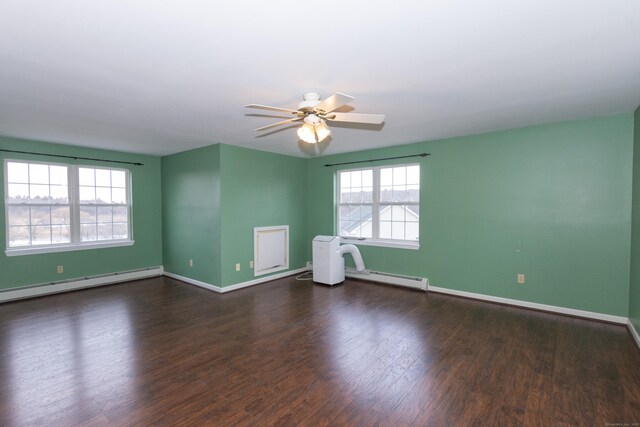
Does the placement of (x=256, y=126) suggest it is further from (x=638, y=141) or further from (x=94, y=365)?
(x=638, y=141)

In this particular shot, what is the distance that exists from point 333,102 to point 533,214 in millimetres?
3150

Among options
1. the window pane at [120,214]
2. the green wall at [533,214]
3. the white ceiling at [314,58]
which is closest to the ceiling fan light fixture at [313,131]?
the white ceiling at [314,58]

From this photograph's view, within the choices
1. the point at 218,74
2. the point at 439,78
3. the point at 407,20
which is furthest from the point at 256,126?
the point at 407,20

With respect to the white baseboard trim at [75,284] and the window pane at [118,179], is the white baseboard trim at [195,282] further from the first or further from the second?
the window pane at [118,179]

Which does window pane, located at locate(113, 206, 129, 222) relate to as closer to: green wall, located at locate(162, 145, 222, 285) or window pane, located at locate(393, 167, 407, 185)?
green wall, located at locate(162, 145, 222, 285)

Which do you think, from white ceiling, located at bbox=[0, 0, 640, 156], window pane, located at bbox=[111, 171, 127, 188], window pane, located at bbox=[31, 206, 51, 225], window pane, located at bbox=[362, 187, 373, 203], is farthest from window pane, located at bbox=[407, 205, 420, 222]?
window pane, located at bbox=[31, 206, 51, 225]

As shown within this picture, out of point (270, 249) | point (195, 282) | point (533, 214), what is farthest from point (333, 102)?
point (195, 282)

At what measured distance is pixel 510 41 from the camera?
1.85m

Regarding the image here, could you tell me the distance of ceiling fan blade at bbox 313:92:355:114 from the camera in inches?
81.8

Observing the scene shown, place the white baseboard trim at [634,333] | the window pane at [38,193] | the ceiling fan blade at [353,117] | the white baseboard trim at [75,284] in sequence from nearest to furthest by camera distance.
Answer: the ceiling fan blade at [353,117], the white baseboard trim at [634,333], the white baseboard trim at [75,284], the window pane at [38,193]

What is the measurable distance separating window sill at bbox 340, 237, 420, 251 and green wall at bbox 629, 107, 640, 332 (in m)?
2.36

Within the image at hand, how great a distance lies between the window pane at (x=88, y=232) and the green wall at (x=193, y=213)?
1.07m

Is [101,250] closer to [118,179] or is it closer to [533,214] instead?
[118,179]

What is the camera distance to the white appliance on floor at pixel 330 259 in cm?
507
